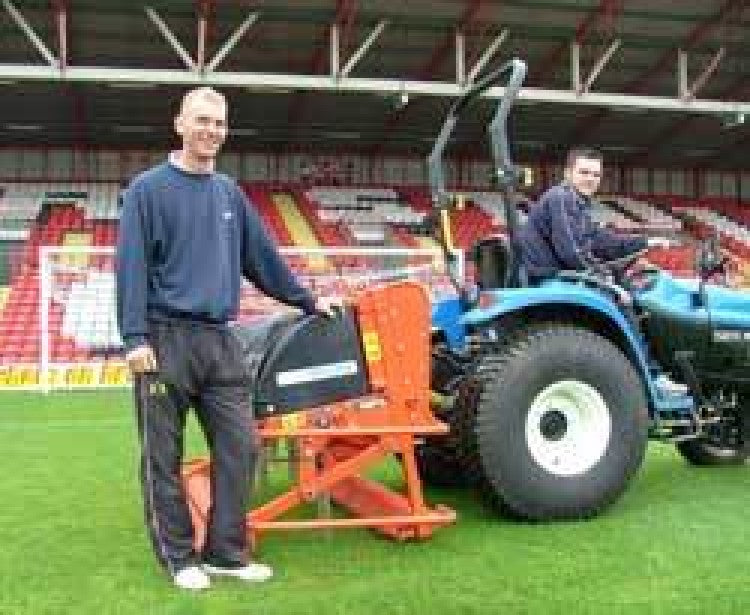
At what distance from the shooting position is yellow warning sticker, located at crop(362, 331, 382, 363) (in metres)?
5.19

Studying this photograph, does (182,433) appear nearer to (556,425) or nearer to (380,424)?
(380,424)

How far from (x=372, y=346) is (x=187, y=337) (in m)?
0.90

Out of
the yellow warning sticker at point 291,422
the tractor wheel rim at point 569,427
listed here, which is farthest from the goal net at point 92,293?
the yellow warning sticker at point 291,422

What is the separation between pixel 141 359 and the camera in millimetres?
4398

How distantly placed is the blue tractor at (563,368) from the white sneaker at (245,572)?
1.21 metres

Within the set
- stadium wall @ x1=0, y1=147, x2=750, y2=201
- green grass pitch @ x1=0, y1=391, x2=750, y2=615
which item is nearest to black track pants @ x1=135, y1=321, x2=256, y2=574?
green grass pitch @ x1=0, y1=391, x2=750, y2=615

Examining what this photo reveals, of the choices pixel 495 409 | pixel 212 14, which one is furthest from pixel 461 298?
pixel 212 14

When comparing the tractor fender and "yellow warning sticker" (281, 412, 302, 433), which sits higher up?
the tractor fender

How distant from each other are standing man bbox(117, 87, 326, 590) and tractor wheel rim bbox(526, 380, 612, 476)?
Result: 1511 mm

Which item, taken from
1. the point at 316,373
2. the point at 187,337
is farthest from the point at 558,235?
the point at 187,337

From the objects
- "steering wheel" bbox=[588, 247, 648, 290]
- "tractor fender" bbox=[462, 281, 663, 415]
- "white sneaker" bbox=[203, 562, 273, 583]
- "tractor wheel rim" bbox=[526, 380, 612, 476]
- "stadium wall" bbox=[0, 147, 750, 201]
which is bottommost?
"white sneaker" bbox=[203, 562, 273, 583]

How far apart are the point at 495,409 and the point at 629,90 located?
63.5 ft

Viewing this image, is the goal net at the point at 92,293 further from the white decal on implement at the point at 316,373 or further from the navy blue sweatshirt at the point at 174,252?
the navy blue sweatshirt at the point at 174,252

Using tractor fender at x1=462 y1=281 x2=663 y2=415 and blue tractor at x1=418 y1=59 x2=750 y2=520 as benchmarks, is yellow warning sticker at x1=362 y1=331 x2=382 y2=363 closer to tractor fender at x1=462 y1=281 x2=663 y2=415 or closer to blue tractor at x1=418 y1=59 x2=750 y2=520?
blue tractor at x1=418 y1=59 x2=750 y2=520
